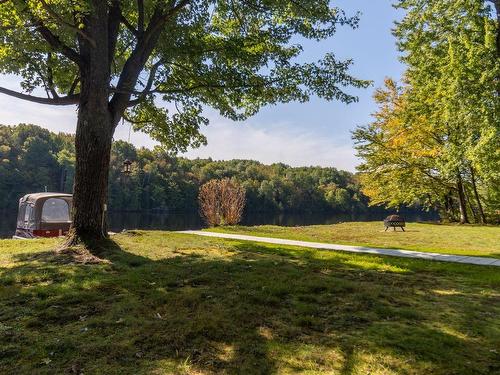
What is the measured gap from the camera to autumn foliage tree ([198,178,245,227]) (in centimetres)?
2028

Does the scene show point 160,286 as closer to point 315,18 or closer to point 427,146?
point 315,18

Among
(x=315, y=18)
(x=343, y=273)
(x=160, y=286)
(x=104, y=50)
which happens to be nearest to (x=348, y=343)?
(x=160, y=286)

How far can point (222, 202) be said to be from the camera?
20391mm

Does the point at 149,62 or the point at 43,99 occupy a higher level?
the point at 149,62

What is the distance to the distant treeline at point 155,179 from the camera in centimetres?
7331

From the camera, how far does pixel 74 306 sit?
4570 mm

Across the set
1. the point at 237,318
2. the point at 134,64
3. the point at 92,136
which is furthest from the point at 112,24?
the point at 237,318

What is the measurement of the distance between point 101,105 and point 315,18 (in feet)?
20.3

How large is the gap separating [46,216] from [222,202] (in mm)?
8836

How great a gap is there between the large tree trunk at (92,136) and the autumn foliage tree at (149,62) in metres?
0.02

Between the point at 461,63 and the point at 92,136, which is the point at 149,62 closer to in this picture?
the point at 92,136

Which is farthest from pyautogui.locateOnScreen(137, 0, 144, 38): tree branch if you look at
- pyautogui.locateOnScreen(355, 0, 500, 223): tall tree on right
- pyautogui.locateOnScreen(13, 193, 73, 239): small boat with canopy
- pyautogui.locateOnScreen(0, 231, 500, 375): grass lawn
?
pyautogui.locateOnScreen(355, 0, 500, 223): tall tree on right

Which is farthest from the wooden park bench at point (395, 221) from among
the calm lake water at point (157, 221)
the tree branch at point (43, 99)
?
the calm lake water at point (157, 221)

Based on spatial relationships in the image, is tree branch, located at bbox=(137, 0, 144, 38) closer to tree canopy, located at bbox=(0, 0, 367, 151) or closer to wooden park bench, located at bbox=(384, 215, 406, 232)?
tree canopy, located at bbox=(0, 0, 367, 151)
